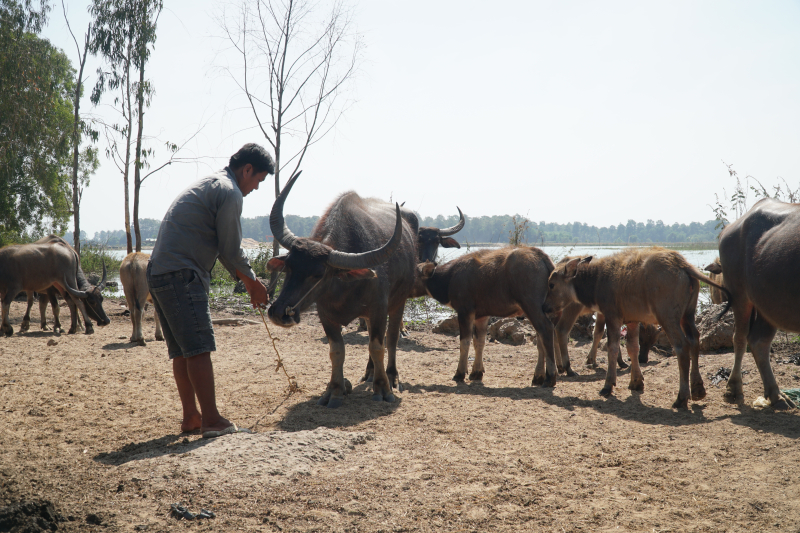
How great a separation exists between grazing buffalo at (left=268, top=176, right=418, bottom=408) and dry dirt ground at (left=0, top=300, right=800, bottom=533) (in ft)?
2.19

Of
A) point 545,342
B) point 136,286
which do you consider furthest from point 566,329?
point 136,286

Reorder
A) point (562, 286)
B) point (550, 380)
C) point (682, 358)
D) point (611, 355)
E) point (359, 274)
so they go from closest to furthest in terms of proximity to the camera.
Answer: point (359, 274), point (682, 358), point (611, 355), point (550, 380), point (562, 286)

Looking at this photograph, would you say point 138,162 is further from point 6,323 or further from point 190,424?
point 190,424

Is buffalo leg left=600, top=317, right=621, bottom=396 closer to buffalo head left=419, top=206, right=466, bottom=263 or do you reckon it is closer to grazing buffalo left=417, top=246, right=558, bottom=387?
grazing buffalo left=417, top=246, right=558, bottom=387

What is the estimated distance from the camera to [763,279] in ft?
19.2

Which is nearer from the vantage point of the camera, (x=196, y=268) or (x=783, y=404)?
(x=196, y=268)

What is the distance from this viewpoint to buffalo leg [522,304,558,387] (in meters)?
7.41

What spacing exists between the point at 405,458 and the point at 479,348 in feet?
13.3

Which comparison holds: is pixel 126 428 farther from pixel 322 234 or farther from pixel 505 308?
pixel 505 308

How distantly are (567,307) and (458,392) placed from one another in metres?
2.44

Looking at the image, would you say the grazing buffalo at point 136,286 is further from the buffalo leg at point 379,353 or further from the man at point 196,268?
the man at point 196,268

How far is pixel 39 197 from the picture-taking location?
2702 centimetres

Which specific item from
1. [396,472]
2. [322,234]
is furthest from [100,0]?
[396,472]

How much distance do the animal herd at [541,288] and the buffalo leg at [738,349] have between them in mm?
13
